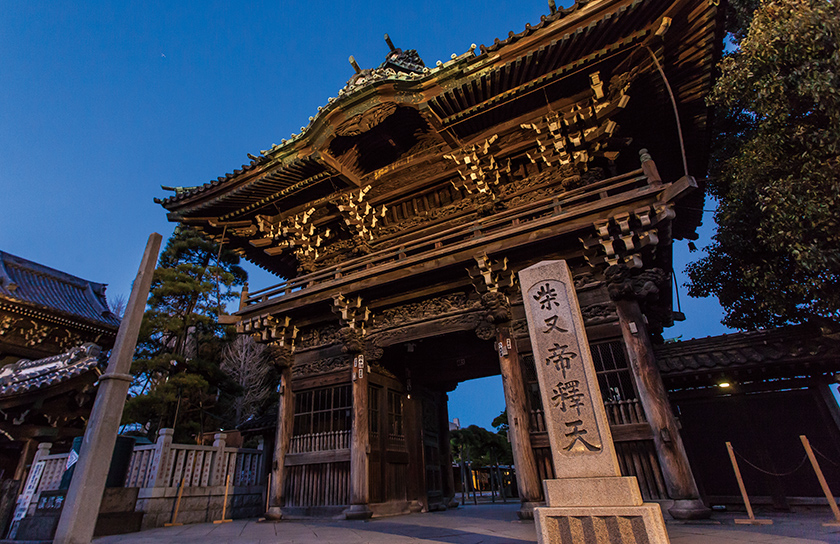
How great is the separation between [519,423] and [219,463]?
8179 millimetres

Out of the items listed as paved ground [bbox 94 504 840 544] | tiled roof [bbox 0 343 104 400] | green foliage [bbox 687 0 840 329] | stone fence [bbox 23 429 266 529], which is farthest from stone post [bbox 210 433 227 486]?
green foliage [bbox 687 0 840 329]

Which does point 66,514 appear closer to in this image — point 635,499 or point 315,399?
point 635,499

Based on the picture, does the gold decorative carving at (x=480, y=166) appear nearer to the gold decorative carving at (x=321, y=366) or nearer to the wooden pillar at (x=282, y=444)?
the gold decorative carving at (x=321, y=366)

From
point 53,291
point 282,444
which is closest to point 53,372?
point 282,444

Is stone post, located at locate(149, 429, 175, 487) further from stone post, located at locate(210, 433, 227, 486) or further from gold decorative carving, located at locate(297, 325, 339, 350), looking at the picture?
gold decorative carving, located at locate(297, 325, 339, 350)

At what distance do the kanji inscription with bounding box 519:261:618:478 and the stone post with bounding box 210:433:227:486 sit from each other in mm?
9598

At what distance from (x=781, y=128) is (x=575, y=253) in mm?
3720

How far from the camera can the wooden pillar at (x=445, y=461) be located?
11.4 m

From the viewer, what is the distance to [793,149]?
6.43 meters

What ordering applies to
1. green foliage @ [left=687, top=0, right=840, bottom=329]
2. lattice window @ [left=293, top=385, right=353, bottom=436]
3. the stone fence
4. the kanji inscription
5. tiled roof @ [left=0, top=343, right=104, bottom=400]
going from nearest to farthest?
the kanji inscription, green foliage @ [left=687, top=0, right=840, bottom=329], tiled roof @ [left=0, top=343, right=104, bottom=400], the stone fence, lattice window @ [left=293, top=385, right=353, bottom=436]

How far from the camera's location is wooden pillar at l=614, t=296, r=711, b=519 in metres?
5.70

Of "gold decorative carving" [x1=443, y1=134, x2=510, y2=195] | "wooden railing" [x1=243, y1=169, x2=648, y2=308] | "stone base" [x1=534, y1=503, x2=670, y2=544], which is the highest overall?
"gold decorative carving" [x1=443, y1=134, x2=510, y2=195]

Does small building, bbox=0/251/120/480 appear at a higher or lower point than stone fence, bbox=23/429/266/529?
higher

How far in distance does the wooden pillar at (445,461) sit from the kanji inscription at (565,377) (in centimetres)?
735
